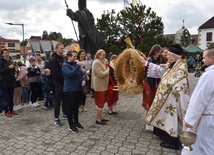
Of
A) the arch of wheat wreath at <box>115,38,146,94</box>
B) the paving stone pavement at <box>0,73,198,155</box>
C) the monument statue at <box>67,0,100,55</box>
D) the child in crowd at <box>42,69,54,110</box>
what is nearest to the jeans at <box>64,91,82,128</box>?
the paving stone pavement at <box>0,73,198,155</box>

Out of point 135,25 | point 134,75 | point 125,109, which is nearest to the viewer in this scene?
point 134,75

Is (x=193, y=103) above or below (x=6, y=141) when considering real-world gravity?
above

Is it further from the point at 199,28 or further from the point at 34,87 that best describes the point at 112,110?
the point at 199,28

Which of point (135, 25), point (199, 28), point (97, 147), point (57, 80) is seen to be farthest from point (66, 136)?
point (199, 28)

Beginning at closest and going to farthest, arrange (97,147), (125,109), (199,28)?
1. (97,147)
2. (125,109)
3. (199,28)

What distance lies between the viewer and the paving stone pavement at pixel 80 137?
4355 mm

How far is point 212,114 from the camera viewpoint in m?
2.78

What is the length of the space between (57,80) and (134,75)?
1.78 m

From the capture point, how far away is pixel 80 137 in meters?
4.99

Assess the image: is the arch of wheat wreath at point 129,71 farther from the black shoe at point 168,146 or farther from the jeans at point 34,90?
the jeans at point 34,90

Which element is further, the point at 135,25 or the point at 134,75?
the point at 135,25

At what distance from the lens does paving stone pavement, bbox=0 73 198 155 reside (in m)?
4.36

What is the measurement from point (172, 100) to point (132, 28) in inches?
651

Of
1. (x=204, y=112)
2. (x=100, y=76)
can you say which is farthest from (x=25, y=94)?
(x=204, y=112)
